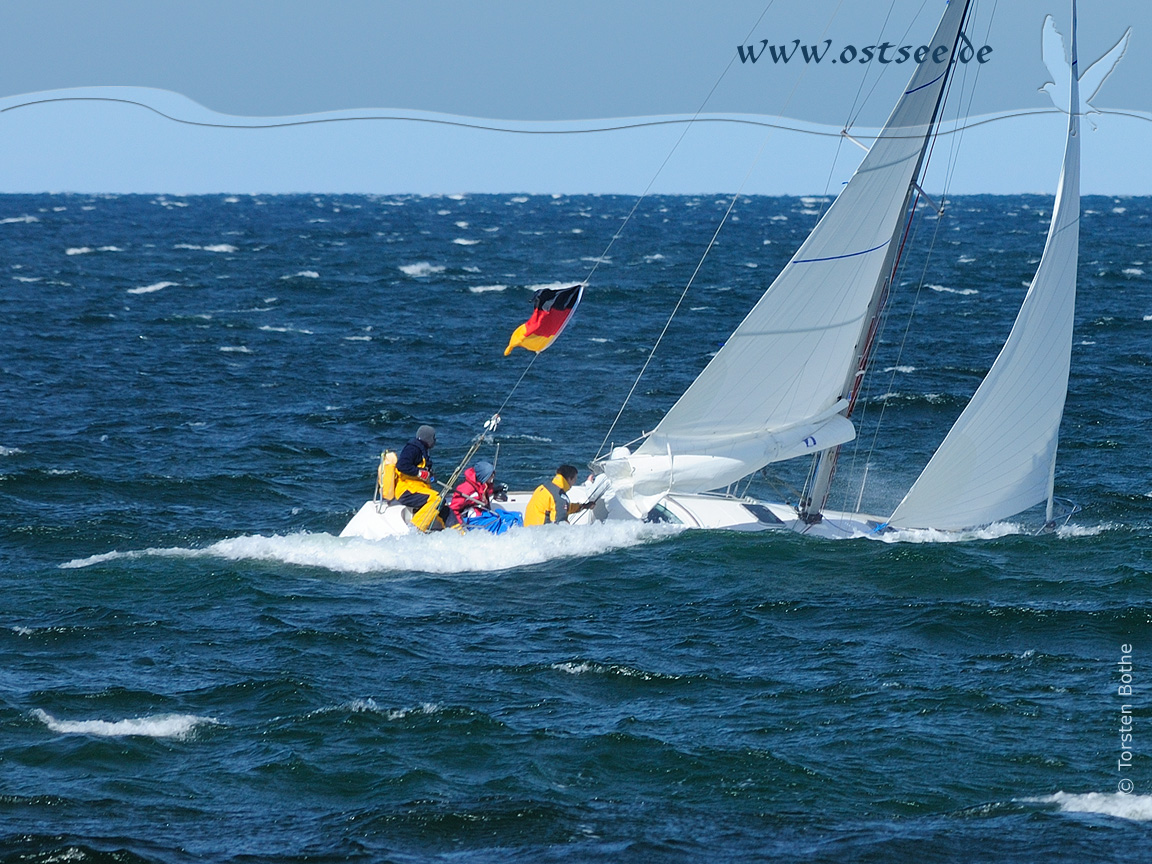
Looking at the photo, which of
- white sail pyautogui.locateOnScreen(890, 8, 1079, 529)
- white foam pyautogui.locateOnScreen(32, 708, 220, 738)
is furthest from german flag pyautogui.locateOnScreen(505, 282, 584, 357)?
white foam pyautogui.locateOnScreen(32, 708, 220, 738)

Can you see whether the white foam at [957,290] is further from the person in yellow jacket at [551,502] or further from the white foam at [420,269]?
the person in yellow jacket at [551,502]

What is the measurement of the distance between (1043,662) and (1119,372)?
2255 cm

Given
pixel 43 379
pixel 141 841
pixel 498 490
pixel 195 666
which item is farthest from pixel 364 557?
pixel 43 379

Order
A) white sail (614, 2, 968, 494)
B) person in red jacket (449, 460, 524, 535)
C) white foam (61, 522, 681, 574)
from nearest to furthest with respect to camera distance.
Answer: white sail (614, 2, 968, 494), white foam (61, 522, 681, 574), person in red jacket (449, 460, 524, 535)

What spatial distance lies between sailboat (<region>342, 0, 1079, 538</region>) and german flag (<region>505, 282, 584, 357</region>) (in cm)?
206

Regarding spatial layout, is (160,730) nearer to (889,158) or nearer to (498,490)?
(498,490)

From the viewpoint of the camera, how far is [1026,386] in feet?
63.7

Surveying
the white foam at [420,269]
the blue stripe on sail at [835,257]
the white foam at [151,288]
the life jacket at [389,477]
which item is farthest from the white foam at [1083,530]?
the white foam at [420,269]

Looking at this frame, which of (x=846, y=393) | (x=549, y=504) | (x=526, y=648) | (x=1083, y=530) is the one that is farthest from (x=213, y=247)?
(x=526, y=648)

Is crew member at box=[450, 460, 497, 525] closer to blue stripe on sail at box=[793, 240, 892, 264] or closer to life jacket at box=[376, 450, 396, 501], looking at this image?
life jacket at box=[376, 450, 396, 501]

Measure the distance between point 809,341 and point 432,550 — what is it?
6.24 metres

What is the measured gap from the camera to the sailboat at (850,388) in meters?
18.6

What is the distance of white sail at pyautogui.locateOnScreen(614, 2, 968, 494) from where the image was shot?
18.2 m

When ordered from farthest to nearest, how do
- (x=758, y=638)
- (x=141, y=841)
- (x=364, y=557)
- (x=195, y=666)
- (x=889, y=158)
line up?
(x=364, y=557)
(x=889, y=158)
(x=758, y=638)
(x=195, y=666)
(x=141, y=841)
